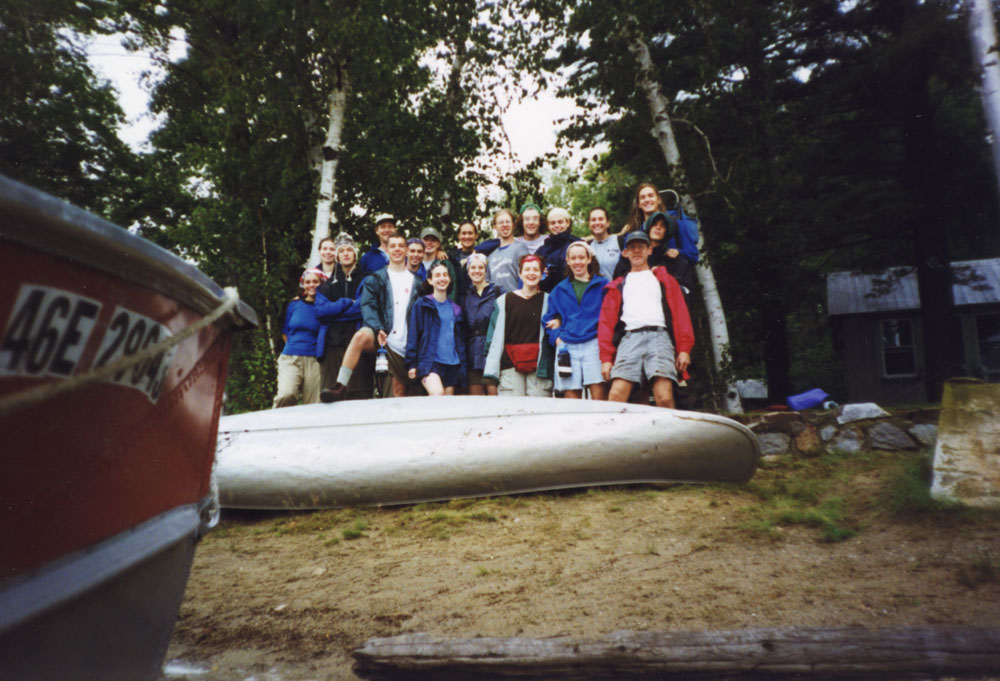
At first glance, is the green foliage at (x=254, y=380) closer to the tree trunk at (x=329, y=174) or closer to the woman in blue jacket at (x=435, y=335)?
the tree trunk at (x=329, y=174)

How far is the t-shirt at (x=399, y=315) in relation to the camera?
6289 millimetres

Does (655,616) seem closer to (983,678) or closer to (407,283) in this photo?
(983,678)

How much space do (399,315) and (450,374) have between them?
0.71m

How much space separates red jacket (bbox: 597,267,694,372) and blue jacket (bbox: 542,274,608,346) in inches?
4.3

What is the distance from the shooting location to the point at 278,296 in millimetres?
9438

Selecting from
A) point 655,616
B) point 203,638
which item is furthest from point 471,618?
point 203,638

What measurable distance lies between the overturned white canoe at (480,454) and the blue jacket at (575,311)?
2.90ft

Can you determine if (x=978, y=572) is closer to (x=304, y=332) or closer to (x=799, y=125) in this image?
(x=304, y=332)

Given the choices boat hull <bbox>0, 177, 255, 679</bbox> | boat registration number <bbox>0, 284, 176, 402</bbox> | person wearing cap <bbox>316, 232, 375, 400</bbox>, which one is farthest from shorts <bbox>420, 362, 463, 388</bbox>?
boat registration number <bbox>0, 284, 176, 402</bbox>

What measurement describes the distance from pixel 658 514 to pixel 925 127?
8.16 meters

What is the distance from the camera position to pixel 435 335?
613 cm

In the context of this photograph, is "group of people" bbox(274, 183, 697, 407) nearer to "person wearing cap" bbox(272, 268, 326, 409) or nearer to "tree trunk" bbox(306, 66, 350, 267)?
"person wearing cap" bbox(272, 268, 326, 409)

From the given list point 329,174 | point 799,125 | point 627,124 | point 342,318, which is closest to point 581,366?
point 342,318

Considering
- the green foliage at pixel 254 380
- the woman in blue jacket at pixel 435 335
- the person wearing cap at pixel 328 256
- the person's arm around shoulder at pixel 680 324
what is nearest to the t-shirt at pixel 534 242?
the woman in blue jacket at pixel 435 335
